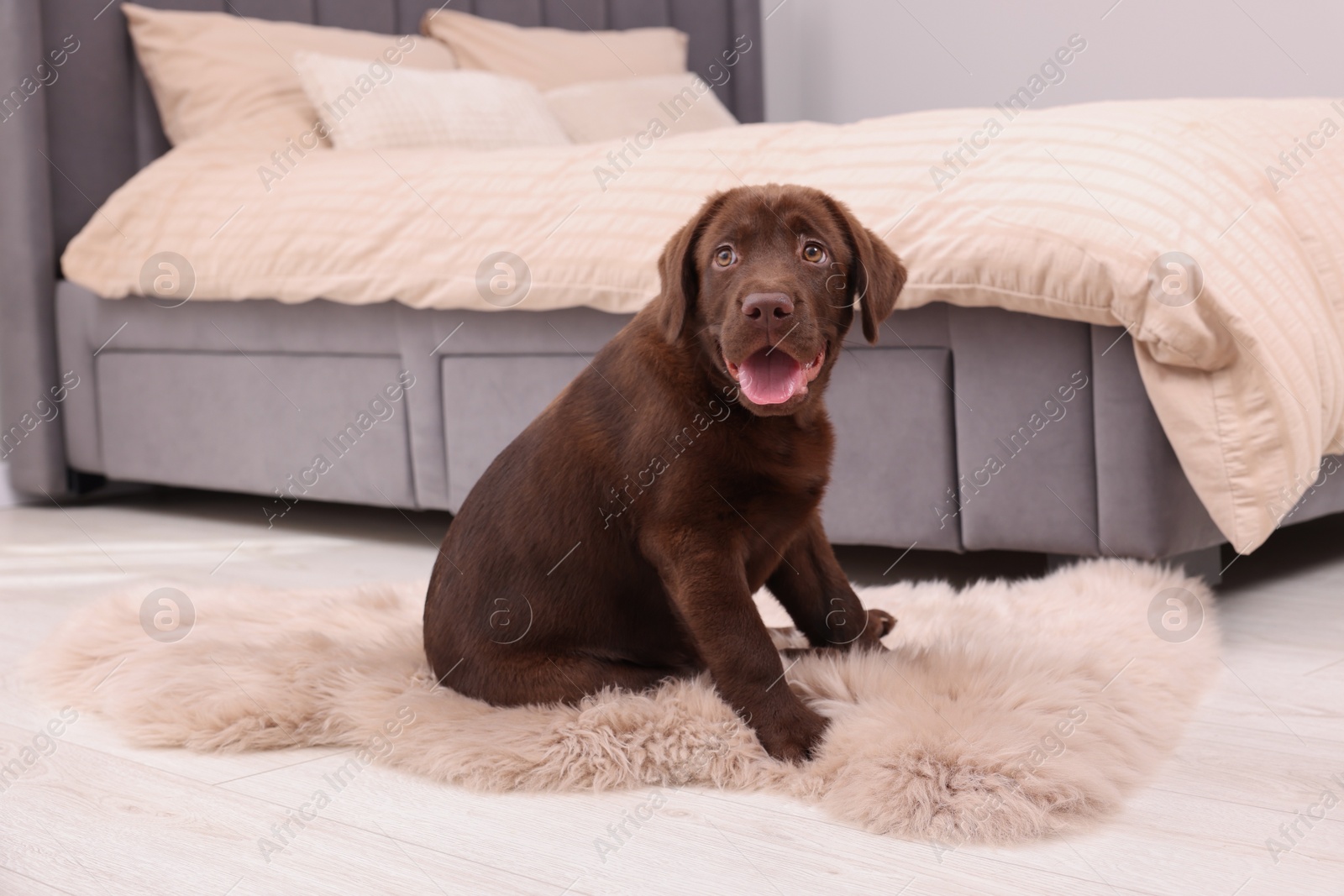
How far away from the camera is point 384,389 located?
10.1 feet

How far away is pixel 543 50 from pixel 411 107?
3.42 feet

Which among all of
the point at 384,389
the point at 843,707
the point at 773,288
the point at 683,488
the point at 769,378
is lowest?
the point at 384,389

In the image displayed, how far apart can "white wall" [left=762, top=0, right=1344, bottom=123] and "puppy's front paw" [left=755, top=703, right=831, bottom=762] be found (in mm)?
3737

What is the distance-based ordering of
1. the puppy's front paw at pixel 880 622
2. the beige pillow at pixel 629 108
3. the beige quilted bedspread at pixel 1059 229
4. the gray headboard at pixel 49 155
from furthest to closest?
the beige pillow at pixel 629 108 < the gray headboard at pixel 49 155 < the beige quilted bedspread at pixel 1059 229 < the puppy's front paw at pixel 880 622

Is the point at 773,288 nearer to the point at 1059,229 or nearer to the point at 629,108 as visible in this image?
the point at 1059,229

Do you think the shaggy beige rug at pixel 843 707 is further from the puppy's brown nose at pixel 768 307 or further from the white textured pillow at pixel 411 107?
the white textured pillow at pixel 411 107

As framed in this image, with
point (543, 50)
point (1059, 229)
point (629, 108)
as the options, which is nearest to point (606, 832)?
point (1059, 229)

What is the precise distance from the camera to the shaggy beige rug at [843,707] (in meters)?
1.33

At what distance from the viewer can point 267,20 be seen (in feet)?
13.7

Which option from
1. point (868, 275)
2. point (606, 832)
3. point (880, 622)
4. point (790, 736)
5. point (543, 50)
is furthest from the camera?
point (543, 50)

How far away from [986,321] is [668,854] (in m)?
1.21

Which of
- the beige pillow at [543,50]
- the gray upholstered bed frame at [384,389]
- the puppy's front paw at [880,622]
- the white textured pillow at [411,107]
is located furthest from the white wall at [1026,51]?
the puppy's front paw at [880,622]

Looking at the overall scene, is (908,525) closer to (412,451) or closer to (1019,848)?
(1019,848)

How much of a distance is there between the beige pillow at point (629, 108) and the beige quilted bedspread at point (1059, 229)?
1.31 metres
